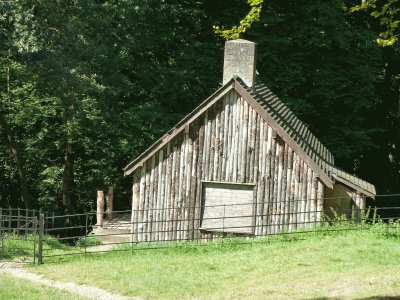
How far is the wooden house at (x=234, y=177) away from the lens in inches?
770

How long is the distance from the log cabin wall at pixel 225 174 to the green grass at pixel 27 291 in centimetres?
575

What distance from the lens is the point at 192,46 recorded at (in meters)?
30.0

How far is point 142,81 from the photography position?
30.1m

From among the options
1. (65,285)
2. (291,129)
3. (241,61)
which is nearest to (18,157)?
(241,61)

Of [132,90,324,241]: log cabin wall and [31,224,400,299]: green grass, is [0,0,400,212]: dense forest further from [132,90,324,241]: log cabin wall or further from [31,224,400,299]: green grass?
[31,224,400,299]: green grass

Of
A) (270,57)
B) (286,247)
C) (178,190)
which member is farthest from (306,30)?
(286,247)

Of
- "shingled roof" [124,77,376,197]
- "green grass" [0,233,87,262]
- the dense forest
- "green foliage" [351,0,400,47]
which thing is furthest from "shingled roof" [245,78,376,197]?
"green foliage" [351,0,400,47]

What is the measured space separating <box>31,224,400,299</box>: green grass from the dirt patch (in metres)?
0.25

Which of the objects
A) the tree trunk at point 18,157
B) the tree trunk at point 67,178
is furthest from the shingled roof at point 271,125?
the tree trunk at point 18,157

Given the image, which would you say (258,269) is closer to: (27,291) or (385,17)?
(27,291)

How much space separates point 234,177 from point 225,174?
302 mm

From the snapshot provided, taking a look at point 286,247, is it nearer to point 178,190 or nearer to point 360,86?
point 178,190

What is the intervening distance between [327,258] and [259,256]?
175 centimetres

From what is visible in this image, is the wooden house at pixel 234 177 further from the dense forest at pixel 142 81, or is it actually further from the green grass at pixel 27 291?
the dense forest at pixel 142 81
